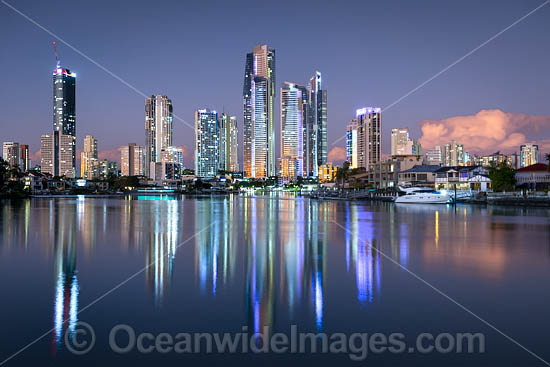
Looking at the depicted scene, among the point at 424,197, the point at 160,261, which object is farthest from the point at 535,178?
the point at 160,261

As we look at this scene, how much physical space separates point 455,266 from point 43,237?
20.1 m

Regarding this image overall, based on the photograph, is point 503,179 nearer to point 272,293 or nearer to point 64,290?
point 272,293

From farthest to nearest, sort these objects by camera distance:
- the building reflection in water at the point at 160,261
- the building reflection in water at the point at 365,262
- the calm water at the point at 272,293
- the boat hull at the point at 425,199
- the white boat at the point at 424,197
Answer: the white boat at the point at 424,197, the boat hull at the point at 425,199, the building reflection in water at the point at 160,261, the building reflection in water at the point at 365,262, the calm water at the point at 272,293

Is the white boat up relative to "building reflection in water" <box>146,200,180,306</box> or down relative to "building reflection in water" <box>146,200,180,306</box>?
up

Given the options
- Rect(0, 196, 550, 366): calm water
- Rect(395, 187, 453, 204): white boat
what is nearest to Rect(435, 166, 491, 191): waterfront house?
Rect(395, 187, 453, 204): white boat

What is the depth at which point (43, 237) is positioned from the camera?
76.3ft

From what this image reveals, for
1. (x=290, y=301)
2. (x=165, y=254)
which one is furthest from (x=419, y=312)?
(x=165, y=254)

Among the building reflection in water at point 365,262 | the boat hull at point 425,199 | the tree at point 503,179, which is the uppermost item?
the tree at point 503,179

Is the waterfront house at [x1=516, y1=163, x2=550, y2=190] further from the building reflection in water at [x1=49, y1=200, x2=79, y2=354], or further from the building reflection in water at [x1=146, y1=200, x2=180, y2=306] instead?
the building reflection in water at [x1=49, y1=200, x2=79, y2=354]

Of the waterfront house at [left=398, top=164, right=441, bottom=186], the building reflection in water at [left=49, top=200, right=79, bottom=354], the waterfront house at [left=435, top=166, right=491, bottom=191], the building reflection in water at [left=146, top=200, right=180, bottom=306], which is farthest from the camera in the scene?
the waterfront house at [left=398, top=164, right=441, bottom=186]

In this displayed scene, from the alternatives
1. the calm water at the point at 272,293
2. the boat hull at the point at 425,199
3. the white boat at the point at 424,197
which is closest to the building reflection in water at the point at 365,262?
the calm water at the point at 272,293

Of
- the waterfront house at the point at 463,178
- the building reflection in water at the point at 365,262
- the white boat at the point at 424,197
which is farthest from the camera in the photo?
the waterfront house at the point at 463,178

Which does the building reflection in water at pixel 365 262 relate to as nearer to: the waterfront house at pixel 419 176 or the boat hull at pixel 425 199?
the boat hull at pixel 425 199

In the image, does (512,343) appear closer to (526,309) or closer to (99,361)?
(526,309)
